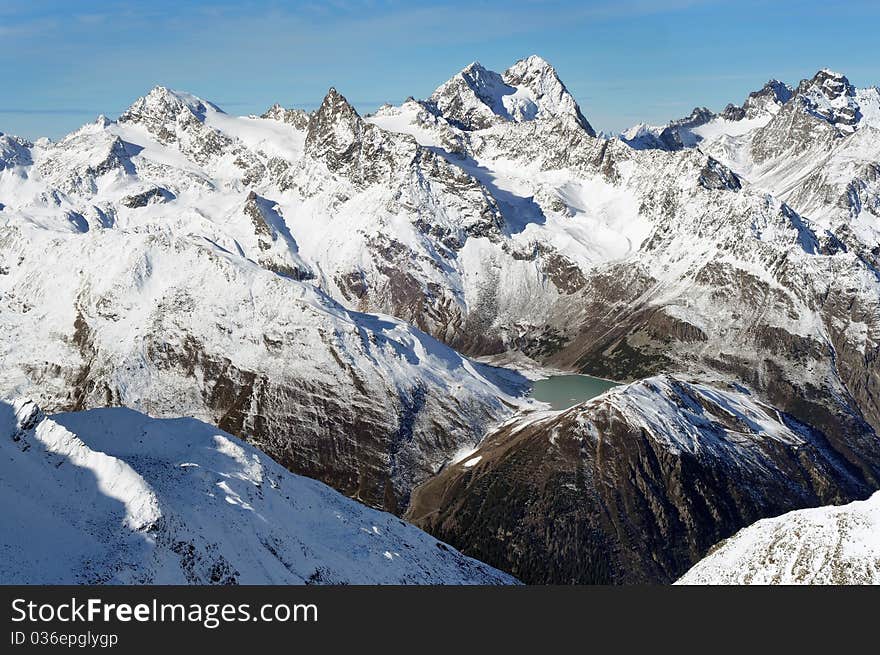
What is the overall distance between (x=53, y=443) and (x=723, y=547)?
297 feet

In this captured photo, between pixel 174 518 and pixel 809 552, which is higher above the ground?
pixel 174 518

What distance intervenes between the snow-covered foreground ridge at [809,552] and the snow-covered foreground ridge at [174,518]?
1779 inches

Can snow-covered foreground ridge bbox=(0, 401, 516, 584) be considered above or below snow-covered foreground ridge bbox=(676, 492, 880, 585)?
above

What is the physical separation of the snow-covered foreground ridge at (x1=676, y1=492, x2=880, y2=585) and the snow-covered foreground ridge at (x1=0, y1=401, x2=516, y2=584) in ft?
148

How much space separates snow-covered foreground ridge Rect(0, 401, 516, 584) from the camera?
88.4 m

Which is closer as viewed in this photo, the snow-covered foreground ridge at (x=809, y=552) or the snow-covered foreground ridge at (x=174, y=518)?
the snow-covered foreground ridge at (x=174, y=518)

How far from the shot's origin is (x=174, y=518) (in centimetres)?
9944

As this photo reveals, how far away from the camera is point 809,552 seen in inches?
3812

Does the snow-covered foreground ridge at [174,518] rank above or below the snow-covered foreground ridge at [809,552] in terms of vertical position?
above

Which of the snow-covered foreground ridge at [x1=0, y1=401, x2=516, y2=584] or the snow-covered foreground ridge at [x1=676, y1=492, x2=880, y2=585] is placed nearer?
the snow-covered foreground ridge at [x1=0, y1=401, x2=516, y2=584]

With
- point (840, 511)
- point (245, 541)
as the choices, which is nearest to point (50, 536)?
point (245, 541)

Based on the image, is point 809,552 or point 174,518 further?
point 174,518

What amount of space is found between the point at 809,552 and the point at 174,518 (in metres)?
76.3

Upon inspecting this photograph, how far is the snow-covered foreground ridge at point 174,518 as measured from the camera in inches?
3479
